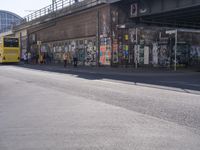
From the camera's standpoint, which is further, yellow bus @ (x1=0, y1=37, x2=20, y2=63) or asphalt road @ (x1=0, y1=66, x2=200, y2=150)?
yellow bus @ (x1=0, y1=37, x2=20, y2=63)

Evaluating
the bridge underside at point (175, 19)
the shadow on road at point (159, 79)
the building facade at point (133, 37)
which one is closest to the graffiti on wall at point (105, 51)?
the building facade at point (133, 37)

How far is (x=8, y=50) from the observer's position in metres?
44.0

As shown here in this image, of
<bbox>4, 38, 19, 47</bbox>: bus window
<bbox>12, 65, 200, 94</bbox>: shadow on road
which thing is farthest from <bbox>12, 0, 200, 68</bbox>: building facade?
<bbox>4, 38, 19, 47</bbox>: bus window

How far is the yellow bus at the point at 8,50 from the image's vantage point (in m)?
43.7

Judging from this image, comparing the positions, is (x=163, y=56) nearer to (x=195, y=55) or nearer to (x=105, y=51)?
(x=195, y=55)

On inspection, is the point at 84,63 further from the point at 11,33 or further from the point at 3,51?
the point at 11,33

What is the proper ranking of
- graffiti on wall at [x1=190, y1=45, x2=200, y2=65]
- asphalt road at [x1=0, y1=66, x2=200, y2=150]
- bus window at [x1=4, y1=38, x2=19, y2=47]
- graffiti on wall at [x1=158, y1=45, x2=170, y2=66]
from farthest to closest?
bus window at [x1=4, y1=38, x2=19, y2=47] → graffiti on wall at [x1=190, y1=45, x2=200, y2=65] → graffiti on wall at [x1=158, y1=45, x2=170, y2=66] → asphalt road at [x1=0, y1=66, x2=200, y2=150]

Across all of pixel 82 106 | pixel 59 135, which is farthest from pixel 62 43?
pixel 59 135

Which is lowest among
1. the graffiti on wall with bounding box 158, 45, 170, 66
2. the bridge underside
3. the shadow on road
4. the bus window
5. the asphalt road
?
the asphalt road

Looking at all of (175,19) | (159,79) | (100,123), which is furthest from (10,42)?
(100,123)

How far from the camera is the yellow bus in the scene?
4366cm

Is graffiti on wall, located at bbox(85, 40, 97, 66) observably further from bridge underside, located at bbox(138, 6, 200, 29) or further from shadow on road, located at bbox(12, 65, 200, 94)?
shadow on road, located at bbox(12, 65, 200, 94)

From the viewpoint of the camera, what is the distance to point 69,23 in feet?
139

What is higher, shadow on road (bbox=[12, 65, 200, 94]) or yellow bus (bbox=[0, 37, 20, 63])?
yellow bus (bbox=[0, 37, 20, 63])
